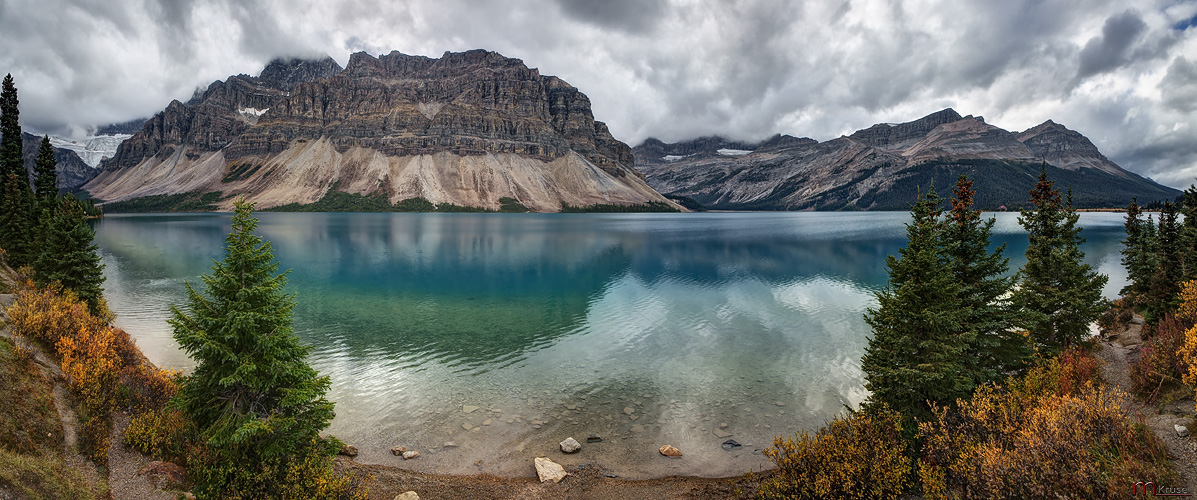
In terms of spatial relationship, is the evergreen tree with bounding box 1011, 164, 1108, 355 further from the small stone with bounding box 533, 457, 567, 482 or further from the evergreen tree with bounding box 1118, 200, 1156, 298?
the small stone with bounding box 533, 457, 567, 482

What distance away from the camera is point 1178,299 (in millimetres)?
18594

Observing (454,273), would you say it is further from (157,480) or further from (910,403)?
(910,403)

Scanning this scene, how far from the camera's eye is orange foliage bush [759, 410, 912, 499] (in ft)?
34.9

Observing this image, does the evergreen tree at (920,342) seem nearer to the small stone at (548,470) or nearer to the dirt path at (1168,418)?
the dirt path at (1168,418)

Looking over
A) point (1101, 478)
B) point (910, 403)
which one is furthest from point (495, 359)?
point (1101, 478)

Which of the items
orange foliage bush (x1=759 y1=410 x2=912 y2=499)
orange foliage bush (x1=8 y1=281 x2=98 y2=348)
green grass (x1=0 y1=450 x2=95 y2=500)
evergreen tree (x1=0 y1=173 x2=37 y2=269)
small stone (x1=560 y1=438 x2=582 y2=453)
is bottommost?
small stone (x1=560 y1=438 x2=582 y2=453)

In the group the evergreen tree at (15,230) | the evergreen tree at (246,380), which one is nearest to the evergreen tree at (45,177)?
the evergreen tree at (15,230)

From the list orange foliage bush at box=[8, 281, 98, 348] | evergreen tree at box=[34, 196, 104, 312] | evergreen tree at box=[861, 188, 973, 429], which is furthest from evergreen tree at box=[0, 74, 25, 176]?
evergreen tree at box=[861, 188, 973, 429]

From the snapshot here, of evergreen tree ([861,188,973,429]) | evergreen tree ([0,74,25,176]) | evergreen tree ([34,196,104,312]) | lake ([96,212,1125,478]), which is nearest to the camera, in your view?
evergreen tree ([861,188,973,429])

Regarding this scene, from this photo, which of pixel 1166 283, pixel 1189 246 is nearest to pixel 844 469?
pixel 1166 283

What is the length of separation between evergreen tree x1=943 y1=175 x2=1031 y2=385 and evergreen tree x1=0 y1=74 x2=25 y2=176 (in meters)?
84.1

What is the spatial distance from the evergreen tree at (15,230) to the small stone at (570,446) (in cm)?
4078

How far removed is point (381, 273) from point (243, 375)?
47907mm

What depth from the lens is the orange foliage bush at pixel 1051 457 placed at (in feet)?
26.9
